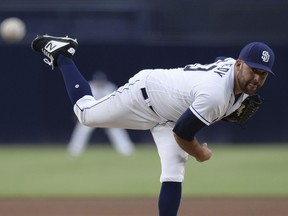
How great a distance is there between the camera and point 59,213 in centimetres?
833

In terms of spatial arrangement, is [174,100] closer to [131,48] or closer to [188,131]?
Result: [188,131]

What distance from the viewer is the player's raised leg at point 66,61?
666cm

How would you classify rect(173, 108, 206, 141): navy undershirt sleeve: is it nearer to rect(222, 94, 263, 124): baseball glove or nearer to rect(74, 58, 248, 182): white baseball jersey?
rect(74, 58, 248, 182): white baseball jersey

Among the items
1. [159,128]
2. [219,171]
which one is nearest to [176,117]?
[159,128]

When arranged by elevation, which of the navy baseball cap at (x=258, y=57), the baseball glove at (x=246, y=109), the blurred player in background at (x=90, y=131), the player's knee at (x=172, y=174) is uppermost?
the navy baseball cap at (x=258, y=57)

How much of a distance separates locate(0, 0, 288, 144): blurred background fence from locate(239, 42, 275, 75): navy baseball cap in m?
11.0

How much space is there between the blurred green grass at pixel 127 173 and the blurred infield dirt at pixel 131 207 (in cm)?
63

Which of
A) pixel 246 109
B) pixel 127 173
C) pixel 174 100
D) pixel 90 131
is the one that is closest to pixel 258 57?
pixel 246 109

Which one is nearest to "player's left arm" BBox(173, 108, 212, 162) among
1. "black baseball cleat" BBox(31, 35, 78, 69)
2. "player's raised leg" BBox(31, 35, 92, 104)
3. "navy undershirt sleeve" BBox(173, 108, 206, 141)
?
"navy undershirt sleeve" BBox(173, 108, 206, 141)

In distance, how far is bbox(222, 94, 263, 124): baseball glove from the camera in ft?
20.6

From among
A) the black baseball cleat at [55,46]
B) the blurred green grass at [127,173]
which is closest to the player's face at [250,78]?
the black baseball cleat at [55,46]

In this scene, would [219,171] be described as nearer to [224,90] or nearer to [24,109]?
[24,109]

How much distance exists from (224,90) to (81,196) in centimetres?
455

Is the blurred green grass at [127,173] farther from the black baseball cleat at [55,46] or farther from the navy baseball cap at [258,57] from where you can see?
the navy baseball cap at [258,57]
